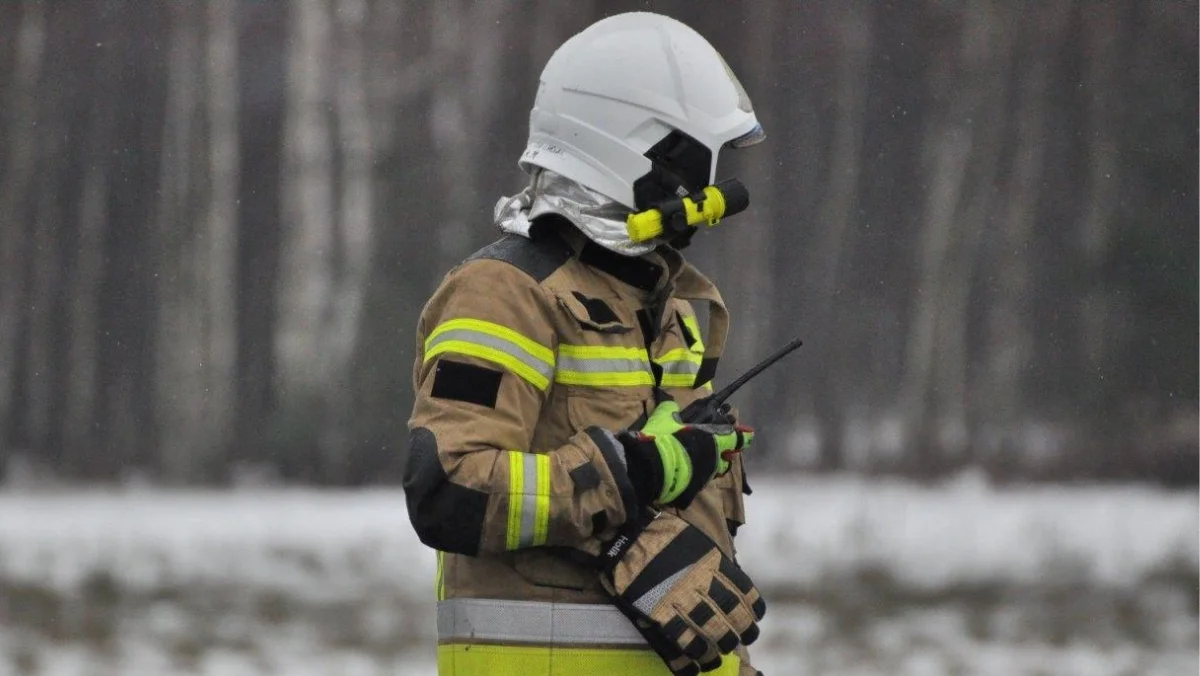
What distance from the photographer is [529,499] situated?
1.88 m

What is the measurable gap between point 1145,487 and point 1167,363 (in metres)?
0.47

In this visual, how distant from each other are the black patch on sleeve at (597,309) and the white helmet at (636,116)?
0.50 feet

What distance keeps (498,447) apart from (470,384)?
8cm

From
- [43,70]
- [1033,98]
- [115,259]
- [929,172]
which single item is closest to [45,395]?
[115,259]

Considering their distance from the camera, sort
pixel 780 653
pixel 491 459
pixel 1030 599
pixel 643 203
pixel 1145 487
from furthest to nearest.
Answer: pixel 1145 487 → pixel 1030 599 → pixel 780 653 → pixel 643 203 → pixel 491 459

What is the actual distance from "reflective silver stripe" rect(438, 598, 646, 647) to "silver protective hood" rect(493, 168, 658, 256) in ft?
1.56

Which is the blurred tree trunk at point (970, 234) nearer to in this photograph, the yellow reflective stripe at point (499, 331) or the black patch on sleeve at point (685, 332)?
the black patch on sleeve at point (685, 332)

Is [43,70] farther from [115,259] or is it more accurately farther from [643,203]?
[643,203]

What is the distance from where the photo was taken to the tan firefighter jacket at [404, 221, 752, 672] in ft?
6.18

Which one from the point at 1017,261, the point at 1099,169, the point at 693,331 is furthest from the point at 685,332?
the point at 1099,169

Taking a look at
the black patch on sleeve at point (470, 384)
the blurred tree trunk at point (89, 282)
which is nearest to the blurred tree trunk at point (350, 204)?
the blurred tree trunk at point (89, 282)

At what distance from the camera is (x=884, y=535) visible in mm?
5375

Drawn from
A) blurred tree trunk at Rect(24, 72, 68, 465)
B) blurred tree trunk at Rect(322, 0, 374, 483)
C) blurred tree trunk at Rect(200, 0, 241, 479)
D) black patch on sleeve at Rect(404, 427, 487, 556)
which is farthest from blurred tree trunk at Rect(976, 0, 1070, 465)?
black patch on sleeve at Rect(404, 427, 487, 556)

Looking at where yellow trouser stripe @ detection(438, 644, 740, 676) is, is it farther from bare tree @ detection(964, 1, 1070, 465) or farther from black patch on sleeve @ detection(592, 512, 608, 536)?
bare tree @ detection(964, 1, 1070, 465)
